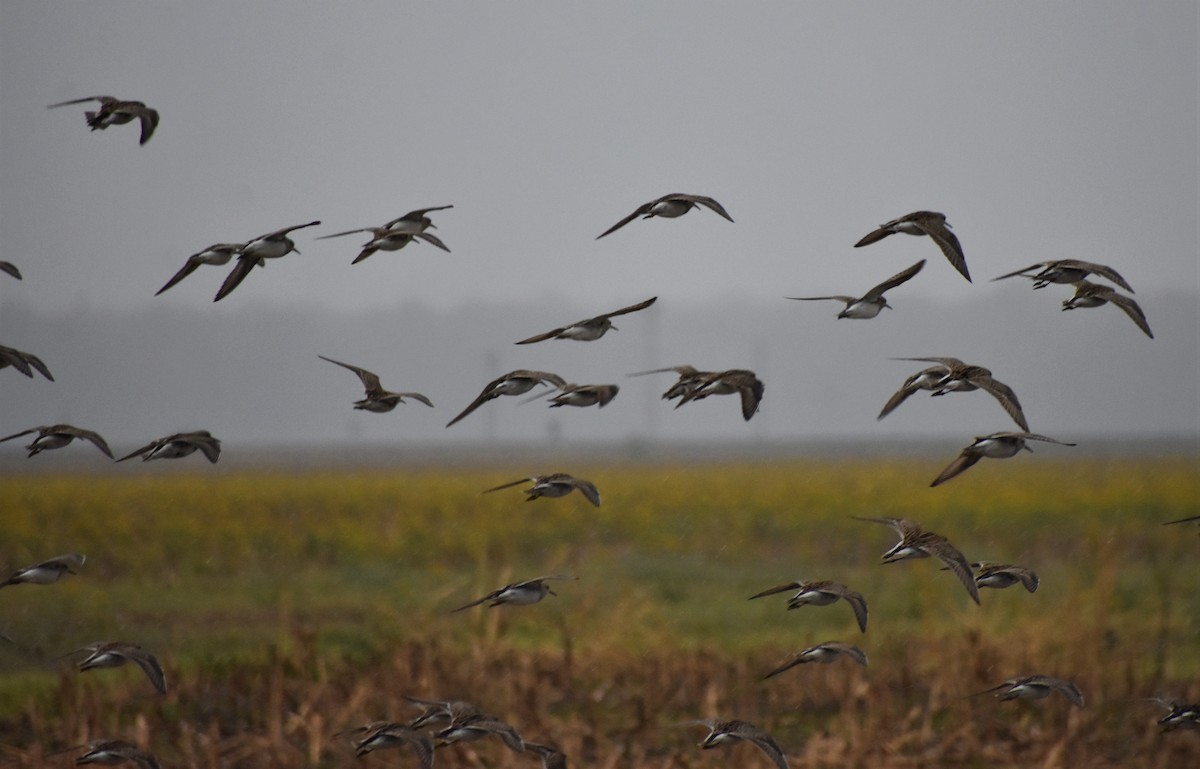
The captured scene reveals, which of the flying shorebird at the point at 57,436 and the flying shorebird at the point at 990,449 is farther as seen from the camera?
the flying shorebird at the point at 57,436

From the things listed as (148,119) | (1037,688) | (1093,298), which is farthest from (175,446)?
(1093,298)

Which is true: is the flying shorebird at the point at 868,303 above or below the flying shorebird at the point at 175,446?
above

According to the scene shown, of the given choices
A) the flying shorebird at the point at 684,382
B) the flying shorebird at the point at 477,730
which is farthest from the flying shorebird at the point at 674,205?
the flying shorebird at the point at 477,730

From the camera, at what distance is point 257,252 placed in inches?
396

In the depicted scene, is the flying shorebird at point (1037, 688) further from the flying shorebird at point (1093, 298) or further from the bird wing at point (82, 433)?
the bird wing at point (82, 433)

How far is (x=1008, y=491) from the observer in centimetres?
4262

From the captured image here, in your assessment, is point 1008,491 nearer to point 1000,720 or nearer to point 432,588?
point 432,588

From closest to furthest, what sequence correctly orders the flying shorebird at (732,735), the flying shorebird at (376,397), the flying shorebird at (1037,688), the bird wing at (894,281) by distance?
the bird wing at (894,281), the flying shorebird at (732,735), the flying shorebird at (1037,688), the flying shorebird at (376,397)

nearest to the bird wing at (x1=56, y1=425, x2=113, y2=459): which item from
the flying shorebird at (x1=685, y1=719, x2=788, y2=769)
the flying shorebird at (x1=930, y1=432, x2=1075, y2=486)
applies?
the flying shorebird at (x1=685, y1=719, x2=788, y2=769)

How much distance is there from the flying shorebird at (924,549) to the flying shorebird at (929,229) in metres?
1.77

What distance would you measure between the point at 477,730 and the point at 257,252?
3.79 metres

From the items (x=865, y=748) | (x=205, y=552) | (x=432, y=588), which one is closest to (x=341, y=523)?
(x=205, y=552)

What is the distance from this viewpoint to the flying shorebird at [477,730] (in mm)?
9453

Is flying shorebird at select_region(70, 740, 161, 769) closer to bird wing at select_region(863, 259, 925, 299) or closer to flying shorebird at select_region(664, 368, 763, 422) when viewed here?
flying shorebird at select_region(664, 368, 763, 422)
